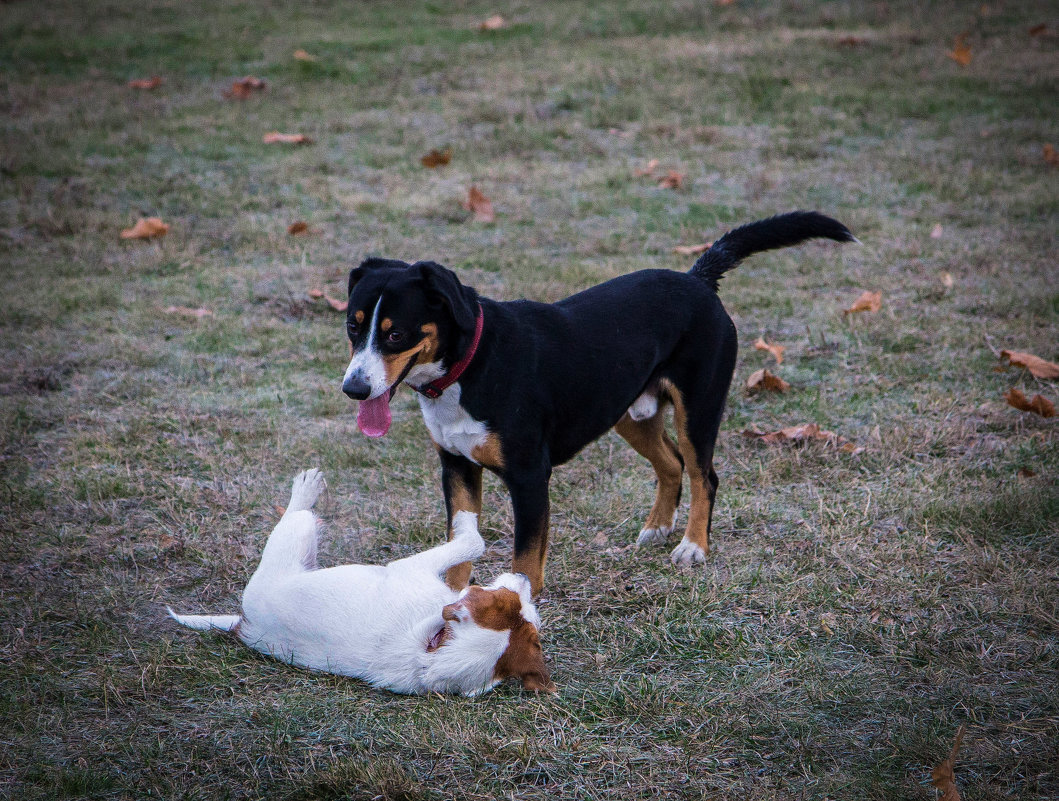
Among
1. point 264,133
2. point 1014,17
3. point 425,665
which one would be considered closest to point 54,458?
point 425,665

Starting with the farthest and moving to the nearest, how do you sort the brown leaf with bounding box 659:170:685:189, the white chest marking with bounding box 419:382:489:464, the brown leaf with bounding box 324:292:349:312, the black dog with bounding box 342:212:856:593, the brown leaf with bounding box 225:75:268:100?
the brown leaf with bounding box 225:75:268:100 < the brown leaf with bounding box 659:170:685:189 < the brown leaf with bounding box 324:292:349:312 < the white chest marking with bounding box 419:382:489:464 < the black dog with bounding box 342:212:856:593

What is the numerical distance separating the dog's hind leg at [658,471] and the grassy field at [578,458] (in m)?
0.14

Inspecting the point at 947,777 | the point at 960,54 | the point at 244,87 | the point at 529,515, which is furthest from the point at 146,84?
the point at 947,777

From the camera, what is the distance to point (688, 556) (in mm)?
3996

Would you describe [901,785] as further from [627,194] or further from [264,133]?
[264,133]

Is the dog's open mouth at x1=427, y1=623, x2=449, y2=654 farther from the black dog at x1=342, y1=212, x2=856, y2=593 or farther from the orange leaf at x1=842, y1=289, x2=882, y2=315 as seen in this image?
the orange leaf at x1=842, y1=289, x2=882, y2=315

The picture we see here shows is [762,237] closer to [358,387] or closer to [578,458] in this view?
[578,458]

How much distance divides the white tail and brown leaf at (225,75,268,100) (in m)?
9.32

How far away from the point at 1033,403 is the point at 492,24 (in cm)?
1122

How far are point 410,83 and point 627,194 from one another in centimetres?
442

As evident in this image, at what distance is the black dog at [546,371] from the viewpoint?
3.29m

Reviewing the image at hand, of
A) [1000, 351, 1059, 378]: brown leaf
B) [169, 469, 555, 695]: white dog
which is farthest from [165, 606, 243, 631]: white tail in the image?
[1000, 351, 1059, 378]: brown leaf

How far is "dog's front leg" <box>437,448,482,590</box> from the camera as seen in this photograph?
3.66 meters

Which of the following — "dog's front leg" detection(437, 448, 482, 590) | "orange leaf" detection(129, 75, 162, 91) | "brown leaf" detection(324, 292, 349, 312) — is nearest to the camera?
"dog's front leg" detection(437, 448, 482, 590)
